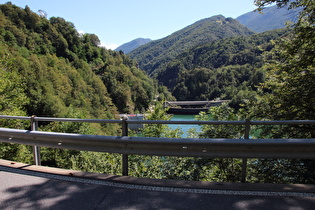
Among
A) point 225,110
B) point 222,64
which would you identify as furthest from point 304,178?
A: point 222,64

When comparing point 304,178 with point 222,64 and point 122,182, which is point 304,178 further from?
point 222,64

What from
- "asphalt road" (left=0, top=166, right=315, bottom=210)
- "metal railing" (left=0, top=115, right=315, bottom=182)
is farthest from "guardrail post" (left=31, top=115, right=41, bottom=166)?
"asphalt road" (left=0, top=166, right=315, bottom=210)

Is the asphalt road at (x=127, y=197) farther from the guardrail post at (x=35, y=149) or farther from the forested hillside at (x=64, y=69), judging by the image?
the forested hillside at (x=64, y=69)

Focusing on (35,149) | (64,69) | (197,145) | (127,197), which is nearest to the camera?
(127,197)

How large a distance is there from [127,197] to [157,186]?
0.48 metres

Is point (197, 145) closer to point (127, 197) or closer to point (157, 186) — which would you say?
point (157, 186)

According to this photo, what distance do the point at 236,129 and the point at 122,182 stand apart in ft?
15.9

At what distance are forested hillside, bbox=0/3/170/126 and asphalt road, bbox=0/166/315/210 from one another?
46.4 meters

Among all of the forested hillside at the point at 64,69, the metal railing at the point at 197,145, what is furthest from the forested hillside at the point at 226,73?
the metal railing at the point at 197,145

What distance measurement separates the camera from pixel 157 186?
3234mm

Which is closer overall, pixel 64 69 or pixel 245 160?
pixel 245 160

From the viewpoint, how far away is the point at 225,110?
346 inches

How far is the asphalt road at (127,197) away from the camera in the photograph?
8.96 feet

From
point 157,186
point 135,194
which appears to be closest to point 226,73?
point 157,186
